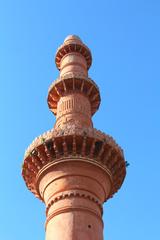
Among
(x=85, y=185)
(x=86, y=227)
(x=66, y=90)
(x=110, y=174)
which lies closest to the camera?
(x=86, y=227)

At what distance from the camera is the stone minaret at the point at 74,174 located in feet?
51.3

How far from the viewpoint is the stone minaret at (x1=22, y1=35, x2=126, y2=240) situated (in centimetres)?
1563

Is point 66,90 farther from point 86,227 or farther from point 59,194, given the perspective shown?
point 86,227

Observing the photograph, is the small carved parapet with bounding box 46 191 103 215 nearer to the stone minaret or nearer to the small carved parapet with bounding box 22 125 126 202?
the stone minaret

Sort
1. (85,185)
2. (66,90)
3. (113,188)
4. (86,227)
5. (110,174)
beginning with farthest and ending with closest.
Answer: (66,90), (113,188), (110,174), (85,185), (86,227)

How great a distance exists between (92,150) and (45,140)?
1934 millimetres

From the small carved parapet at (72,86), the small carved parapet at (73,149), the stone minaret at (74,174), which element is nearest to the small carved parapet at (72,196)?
the stone minaret at (74,174)

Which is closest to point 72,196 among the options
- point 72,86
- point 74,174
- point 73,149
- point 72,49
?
point 74,174

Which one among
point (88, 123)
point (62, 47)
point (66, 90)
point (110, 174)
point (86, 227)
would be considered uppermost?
point (62, 47)

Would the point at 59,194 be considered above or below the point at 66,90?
below

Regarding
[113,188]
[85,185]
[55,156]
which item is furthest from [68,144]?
[113,188]

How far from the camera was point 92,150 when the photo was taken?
17406 mm

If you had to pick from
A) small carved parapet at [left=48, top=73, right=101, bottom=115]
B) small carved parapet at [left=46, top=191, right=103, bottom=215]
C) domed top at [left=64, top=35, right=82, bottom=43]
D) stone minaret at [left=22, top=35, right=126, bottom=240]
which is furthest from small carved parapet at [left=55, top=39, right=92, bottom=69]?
small carved parapet at [left=46, top=191, right=103, bottom=215]

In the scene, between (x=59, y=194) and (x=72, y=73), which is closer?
(x=59, y=194)
